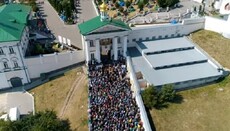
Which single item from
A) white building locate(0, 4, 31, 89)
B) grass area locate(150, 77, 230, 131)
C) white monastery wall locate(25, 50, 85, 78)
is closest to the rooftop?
grass area locate(150, 77, 230, 131)

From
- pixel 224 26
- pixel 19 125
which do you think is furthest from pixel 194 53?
pixel 19 125

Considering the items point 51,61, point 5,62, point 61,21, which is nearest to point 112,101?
point 51,61

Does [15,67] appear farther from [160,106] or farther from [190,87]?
[190,87]

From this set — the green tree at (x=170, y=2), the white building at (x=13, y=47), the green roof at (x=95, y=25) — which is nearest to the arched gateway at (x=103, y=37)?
the green roof at (x=95, y=25)

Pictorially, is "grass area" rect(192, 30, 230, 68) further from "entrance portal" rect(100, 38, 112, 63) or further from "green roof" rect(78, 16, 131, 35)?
"entrance portal" rect(100, 38, 112, 63)

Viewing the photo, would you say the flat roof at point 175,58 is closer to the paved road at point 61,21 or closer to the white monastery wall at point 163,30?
the white monastery wall at point 163,30

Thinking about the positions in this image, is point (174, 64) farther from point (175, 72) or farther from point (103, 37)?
point (103, 37)
